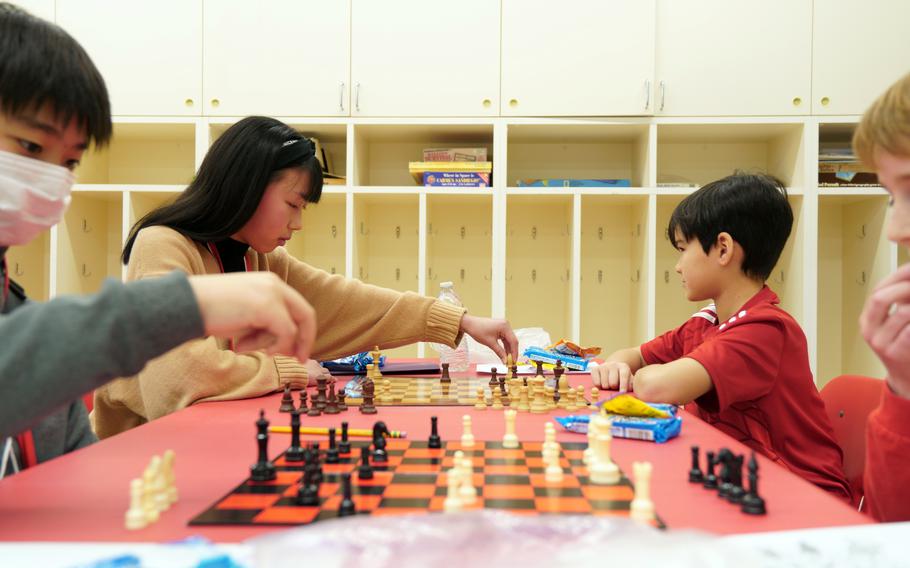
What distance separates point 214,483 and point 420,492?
10.3 inches

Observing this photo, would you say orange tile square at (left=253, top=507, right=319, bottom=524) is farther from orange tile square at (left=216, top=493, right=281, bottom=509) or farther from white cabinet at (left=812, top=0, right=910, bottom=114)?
white cabinet at (left=812, top=0, right=910, bottom=114)

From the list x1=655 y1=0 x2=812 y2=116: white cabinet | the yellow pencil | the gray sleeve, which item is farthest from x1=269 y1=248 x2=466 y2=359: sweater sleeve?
x1=655 y1=0 x2=812 y2=116: white cabinet

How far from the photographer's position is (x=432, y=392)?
1.64 metres

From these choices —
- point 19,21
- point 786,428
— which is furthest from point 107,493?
point 786,428

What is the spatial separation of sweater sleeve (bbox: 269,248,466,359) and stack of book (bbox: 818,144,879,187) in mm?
2015

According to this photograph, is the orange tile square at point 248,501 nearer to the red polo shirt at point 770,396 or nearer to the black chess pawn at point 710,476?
the black chess pawn at point 710,476

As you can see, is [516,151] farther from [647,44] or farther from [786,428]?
[786,428]

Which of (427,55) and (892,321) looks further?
(427,55)

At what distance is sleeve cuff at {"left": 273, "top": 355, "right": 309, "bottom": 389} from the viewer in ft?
5.35

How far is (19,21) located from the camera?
3.03 ft

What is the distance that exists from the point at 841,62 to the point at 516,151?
1.49 m

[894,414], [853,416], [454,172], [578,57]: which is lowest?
[853,416]

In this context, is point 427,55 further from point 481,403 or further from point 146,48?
point 481,403

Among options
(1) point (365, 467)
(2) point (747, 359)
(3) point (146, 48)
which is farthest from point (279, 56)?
(1) point (365, 467)
